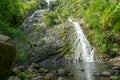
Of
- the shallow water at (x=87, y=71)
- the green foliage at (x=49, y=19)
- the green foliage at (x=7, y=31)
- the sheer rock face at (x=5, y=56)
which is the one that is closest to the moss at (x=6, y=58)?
the sheer rock face at (x=5, y=56)

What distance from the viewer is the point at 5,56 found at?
10867mm

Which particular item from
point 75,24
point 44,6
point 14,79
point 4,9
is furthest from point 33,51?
point 44,6

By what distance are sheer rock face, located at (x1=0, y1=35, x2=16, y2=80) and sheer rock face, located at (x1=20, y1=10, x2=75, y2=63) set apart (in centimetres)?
2151

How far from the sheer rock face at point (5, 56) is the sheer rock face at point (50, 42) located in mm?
A: 21507

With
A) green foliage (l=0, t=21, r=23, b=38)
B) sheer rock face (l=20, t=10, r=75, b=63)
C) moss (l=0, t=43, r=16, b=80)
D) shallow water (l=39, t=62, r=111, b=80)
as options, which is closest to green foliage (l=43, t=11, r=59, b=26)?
sheer rock face (l=20, t=10, r=75, b=63)

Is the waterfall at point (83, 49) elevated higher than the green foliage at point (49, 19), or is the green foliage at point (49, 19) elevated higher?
the green foliage at point (49, 19)

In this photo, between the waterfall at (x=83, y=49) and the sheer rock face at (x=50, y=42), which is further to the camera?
the sheer rock face at (x=50, y=42)

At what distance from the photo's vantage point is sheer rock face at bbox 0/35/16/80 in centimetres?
1070

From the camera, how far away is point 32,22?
48.5m

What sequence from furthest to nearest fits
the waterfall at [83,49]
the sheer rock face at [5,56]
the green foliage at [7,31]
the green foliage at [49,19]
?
the green foliage at [49,19]
the waterfall at [83,49]
the green foliage at [7,31]
the sheer rock face at [5,56]

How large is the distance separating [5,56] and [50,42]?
27.1m

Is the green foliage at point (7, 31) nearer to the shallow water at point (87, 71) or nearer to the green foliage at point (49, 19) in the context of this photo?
the shallow water at point (87, 71)

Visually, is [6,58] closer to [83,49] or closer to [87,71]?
[87,71]

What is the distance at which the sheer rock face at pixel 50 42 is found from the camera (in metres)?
36.1
